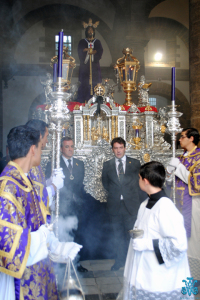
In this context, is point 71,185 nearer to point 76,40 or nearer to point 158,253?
point 158,253

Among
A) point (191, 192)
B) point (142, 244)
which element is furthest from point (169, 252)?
point (191, 192)

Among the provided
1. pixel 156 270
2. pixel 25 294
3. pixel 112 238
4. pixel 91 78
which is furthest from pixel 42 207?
pixel 91 78

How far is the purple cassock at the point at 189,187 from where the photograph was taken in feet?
11.1

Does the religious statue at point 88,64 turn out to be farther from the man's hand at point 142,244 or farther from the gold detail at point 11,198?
the gold detail at point 11,198

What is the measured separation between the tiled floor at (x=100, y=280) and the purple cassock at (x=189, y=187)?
1.12 metres

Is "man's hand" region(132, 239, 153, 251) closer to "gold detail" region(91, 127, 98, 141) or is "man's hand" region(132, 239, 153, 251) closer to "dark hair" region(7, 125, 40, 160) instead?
"dark hair" region(7, 125, 40, 160)

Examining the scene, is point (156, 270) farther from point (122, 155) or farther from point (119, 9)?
point (119, 9)

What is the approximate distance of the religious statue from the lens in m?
5.66

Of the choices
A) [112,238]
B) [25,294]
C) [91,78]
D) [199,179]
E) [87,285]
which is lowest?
[87,285]

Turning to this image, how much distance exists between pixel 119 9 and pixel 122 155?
8.34 metres

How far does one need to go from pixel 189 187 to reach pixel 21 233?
2.46 meters

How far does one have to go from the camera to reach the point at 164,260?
1919 millimetres

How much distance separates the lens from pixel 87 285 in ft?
11.2

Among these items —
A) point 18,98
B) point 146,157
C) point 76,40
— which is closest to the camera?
point 146,157
